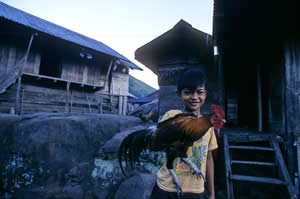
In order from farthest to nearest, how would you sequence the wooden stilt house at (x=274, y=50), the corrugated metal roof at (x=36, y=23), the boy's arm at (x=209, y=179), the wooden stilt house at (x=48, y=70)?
the wooden stilt house at (x=48, y=70) → the corrugated metal roof at (x=36, y=23) → the wooden stilt house at (x=274, y=50) → the boy's arm at (x=209, y=179)

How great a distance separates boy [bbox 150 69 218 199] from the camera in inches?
54.2

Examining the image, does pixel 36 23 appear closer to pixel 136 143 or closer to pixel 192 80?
pixel 136 143

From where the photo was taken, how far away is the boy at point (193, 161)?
138 cm

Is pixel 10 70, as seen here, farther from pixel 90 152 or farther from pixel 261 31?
pixel 261 31

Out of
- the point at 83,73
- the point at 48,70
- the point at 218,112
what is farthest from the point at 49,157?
the point at 48,70

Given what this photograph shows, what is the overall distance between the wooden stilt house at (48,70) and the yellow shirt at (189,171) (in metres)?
10.2

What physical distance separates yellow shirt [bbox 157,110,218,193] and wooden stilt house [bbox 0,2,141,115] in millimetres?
10169

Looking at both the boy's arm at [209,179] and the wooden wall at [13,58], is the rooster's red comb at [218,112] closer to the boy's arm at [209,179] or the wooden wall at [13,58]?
the boy's arm at [209,179]

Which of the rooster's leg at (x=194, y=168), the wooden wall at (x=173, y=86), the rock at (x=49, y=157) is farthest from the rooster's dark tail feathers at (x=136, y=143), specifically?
the wooden wall at (x=173, y=86)

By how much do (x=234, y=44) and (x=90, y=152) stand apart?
553cm

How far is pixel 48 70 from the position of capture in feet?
43.5

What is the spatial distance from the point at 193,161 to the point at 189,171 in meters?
0.09

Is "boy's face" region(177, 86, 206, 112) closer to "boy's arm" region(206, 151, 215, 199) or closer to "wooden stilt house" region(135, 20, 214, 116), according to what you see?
"boy's arm" region(206, 151, 215, 199)

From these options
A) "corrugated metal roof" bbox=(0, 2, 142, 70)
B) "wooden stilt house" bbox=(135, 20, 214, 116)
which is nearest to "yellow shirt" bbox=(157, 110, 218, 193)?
"wooden stilt house" bbox=(135, 20, 214, 116)
